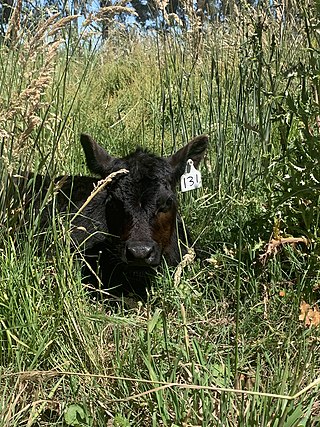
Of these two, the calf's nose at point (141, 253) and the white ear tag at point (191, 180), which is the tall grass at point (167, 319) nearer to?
the calf's nose at point (141, 253)

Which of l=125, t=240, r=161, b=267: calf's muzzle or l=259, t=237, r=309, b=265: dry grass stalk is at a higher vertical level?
l=259, t=237, r=309, b=265: dry grass stalk

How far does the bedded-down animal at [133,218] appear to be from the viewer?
3.64m

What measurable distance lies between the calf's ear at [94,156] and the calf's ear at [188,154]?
471mm

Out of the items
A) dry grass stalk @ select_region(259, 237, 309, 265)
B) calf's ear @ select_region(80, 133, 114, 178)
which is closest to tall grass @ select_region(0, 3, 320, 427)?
dry grass stalk @ select_region(259, 237, 309, 265)

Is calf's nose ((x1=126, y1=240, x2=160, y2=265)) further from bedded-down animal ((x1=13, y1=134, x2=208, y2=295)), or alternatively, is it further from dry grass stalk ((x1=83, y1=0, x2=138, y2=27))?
dry grass stalk ((x1=83, y1=0, x2=138, y2=27))

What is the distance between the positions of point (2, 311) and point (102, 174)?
1789 millimetres

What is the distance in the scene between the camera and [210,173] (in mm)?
4770

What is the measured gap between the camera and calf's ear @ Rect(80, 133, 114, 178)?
4254mm

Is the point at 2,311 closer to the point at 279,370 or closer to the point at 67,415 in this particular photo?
the point at 67,415

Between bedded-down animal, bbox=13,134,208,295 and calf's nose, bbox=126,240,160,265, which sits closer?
calf's nose, bbox=126,240,160,265

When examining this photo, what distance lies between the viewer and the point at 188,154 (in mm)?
4371

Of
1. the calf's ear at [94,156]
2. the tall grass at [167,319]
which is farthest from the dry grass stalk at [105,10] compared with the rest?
the calf's ear at [94,156]

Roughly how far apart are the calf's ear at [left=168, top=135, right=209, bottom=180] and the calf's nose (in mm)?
949

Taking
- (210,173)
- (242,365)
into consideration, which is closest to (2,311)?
(242,365)
